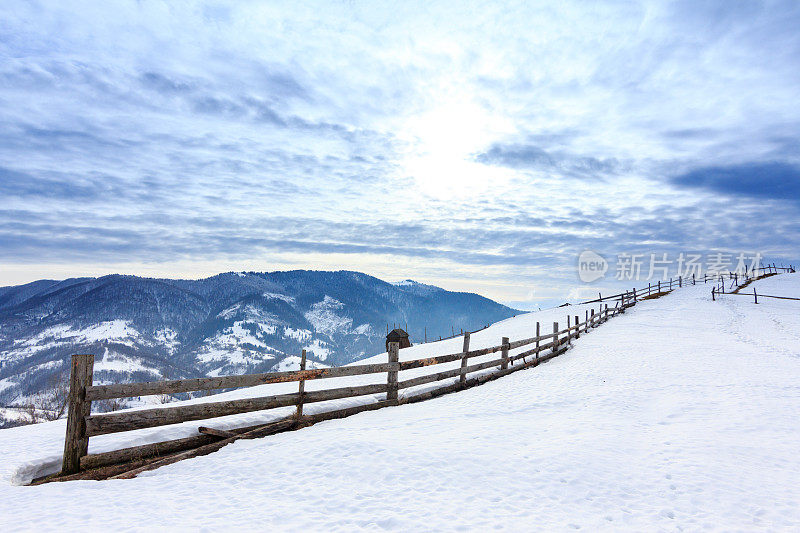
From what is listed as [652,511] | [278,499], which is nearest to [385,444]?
[278,499]

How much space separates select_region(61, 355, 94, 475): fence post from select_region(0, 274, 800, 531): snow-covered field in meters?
0.58

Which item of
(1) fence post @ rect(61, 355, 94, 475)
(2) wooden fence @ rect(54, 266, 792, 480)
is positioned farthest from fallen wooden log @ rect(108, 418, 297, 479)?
(1) fence post @ rect(61, 355, 94, 475)

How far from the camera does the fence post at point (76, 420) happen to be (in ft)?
19.5

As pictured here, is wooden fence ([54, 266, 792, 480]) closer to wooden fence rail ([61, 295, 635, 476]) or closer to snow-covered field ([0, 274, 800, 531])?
wooden fence rail ([61, 295, 635, 476])

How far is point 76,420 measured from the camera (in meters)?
5.96

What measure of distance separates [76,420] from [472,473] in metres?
5.92

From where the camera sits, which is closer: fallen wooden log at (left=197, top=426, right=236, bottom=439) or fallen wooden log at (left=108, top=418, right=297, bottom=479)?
fallen wooden log at (left=108, top=418, right=297, bottom=479)

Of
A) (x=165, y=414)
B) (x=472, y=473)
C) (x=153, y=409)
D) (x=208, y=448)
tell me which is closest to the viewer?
(x=472, y=473)

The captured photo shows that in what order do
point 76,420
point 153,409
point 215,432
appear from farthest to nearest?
point 215,432 → point 153,409 → point 76,420

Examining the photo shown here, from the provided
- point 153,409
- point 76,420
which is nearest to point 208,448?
point 153,409

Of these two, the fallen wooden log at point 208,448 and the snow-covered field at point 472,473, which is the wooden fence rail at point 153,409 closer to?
the fallen wooden log at point 208,448

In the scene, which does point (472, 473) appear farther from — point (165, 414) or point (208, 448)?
point (165, 414)

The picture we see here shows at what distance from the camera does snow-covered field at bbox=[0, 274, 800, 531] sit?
455cm

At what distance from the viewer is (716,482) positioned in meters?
5.59
